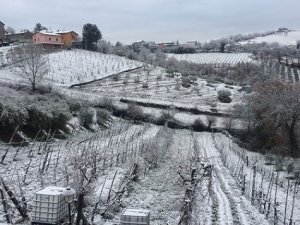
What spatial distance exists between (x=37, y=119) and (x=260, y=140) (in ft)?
60.3

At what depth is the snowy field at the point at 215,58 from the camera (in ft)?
340

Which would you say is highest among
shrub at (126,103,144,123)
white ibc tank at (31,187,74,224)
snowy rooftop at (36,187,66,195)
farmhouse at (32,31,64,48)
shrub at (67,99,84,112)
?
farmhouse at (32,31,64,48)

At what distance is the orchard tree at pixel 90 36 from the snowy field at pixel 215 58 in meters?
27.8

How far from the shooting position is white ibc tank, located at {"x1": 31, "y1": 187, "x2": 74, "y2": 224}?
10.8 m

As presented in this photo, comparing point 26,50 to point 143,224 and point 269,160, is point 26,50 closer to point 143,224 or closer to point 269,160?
point 269,160

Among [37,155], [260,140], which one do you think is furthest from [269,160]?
[37,155]

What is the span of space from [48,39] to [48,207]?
7500 cm

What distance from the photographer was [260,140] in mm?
36000

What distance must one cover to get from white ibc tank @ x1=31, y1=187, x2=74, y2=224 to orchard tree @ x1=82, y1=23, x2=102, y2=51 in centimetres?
7482

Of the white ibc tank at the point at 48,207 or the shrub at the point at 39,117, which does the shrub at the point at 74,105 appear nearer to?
the shrub at the point at 39,117

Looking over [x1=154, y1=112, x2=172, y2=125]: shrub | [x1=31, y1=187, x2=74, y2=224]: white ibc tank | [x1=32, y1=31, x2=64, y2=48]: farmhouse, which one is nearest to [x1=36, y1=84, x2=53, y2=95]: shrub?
[x1=154, y1=112, x2=172, y2=125]: shrub

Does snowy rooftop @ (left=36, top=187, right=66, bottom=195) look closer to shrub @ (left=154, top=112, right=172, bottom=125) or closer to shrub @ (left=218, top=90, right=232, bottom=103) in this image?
shrub @ (left=154, top=112, right=172, bottom=125)

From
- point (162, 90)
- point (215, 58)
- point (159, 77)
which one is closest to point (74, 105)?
point (162, 90)

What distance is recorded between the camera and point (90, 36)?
83.6m
